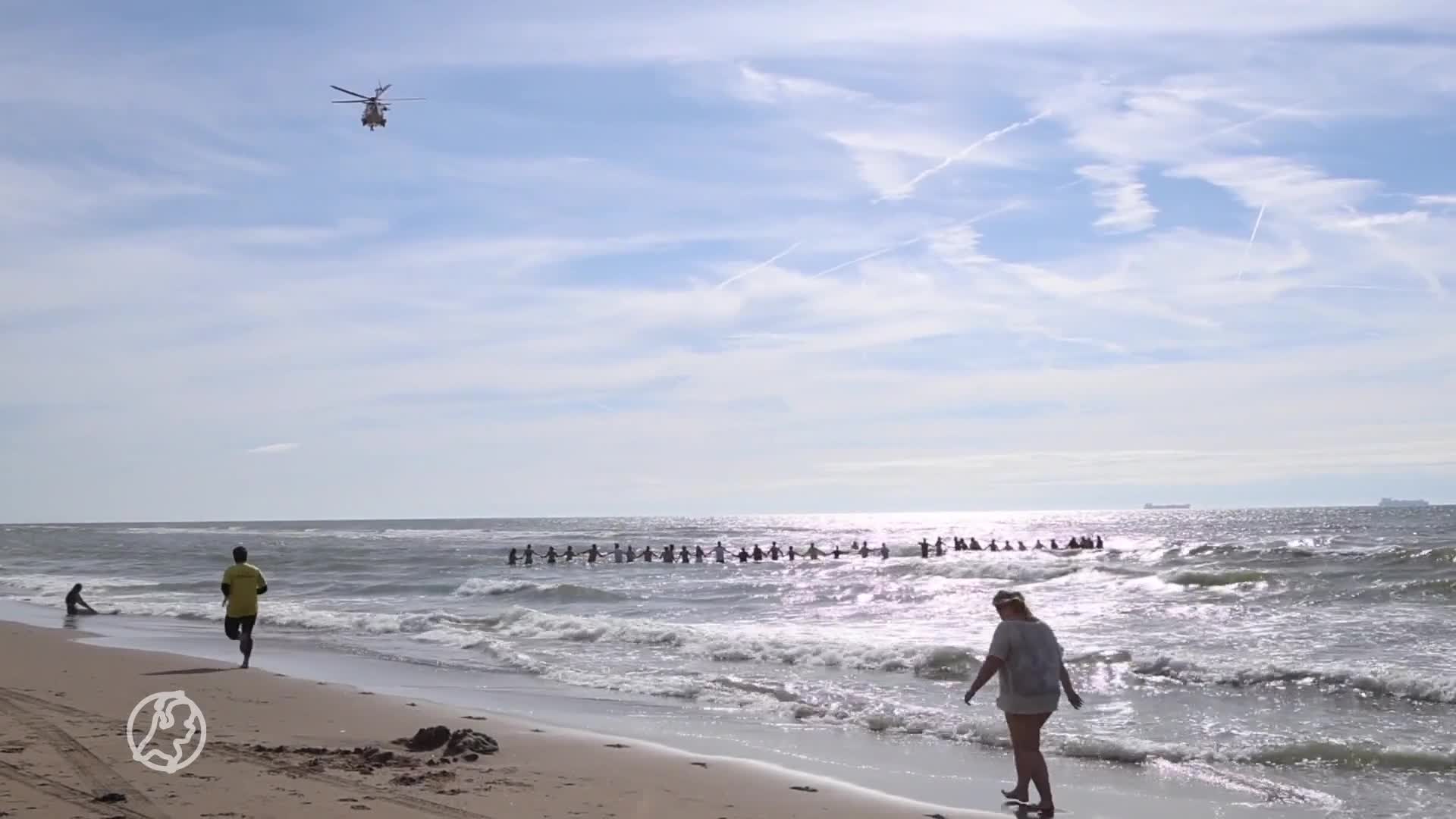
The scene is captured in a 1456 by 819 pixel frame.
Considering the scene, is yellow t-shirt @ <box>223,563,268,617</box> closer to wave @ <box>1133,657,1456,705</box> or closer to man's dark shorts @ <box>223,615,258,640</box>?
man's dark shorts @ <box>223,615,258,640</box>

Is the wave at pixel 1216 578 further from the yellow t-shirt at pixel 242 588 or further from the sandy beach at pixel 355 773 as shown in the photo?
the sandy beach at pixel 355 773

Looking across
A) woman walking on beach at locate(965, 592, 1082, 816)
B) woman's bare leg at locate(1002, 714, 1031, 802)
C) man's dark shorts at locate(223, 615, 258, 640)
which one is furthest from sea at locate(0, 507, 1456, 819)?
man's dark shorts at locate(223, 615, 258, 640)

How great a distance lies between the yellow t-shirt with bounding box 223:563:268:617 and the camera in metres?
13.2

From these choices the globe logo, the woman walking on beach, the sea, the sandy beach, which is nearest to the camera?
the sandy beach

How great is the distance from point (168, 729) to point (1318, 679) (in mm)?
11974

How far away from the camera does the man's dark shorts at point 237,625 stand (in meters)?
13.3

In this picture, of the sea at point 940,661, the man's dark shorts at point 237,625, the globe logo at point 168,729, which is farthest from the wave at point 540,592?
the globe logo at point 168,729

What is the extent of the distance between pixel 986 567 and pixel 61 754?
112ft

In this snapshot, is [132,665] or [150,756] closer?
[150,756]

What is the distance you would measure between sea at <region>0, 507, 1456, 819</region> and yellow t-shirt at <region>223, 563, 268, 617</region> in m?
1.46

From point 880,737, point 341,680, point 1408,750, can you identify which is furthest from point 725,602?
point 1408,750

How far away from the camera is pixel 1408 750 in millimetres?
9773

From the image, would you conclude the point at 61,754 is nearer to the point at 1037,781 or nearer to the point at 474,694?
the point at 474,694

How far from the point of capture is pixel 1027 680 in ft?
24.7
